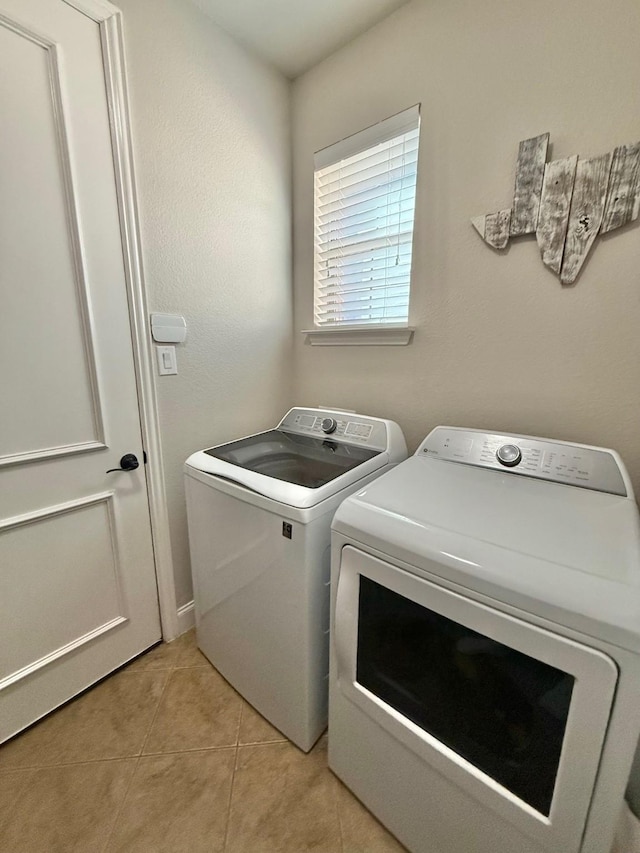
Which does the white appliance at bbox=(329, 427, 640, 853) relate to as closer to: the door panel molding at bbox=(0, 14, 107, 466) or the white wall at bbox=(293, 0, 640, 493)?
the white wall at bbox=(293, 0, 640, 493)

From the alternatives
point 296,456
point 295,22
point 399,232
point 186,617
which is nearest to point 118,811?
point 186,617

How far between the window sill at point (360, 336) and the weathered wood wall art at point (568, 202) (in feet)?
1.51

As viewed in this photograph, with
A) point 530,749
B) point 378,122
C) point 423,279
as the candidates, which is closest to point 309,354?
point 423,279

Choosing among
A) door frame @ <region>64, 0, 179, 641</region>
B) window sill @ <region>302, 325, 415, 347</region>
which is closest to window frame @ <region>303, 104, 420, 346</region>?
window sill @ <region>302, 325, 415, 347</region>

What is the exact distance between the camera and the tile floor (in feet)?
3.10

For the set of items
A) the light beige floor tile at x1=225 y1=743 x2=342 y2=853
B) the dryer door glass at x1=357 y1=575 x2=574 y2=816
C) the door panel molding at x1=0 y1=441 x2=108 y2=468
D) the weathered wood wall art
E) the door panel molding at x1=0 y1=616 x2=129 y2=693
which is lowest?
the light beige floor tile at x1=225 y1=743 x2=342 y2=853

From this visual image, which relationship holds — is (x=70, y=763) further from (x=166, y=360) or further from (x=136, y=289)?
(x=136, y=289)

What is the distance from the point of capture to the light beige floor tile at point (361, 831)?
0.93m

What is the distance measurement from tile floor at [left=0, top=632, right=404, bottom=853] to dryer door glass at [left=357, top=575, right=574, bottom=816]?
482 mm

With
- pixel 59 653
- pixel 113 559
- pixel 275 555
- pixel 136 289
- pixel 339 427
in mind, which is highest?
pixel 136 289

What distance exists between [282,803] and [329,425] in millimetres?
1231

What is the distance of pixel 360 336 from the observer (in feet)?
5.33

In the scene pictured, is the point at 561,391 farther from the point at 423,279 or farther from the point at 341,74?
the point at 341,74

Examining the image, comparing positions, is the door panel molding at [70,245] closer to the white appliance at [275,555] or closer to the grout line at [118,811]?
the white appliance at [275,555]
